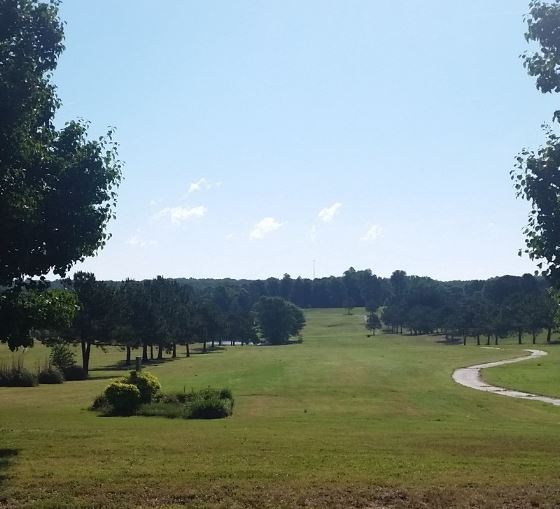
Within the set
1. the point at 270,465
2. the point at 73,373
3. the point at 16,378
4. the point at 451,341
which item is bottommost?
the point at 451,341

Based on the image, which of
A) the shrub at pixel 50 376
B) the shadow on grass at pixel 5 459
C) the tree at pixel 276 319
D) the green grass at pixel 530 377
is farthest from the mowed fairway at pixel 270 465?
the tree at pixel 276 319

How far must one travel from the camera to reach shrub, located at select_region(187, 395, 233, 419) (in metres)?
33.3

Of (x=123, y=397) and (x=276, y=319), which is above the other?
(x=123, y=397)

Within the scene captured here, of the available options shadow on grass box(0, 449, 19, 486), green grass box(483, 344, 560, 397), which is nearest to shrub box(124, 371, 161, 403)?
shadow on grass box(0, 449, 19, 486)

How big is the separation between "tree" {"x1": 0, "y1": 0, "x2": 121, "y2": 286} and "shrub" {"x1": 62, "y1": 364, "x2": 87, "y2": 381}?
190ft

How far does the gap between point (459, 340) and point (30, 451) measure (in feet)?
538

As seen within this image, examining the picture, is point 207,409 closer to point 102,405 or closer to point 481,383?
point 102,405

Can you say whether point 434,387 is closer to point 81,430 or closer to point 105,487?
point 81,430

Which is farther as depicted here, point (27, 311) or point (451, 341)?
point (451, 341)

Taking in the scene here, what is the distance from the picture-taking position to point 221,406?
113 ft

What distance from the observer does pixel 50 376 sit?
6750 cm

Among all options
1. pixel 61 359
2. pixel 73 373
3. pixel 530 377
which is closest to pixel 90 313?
pixel 61 359

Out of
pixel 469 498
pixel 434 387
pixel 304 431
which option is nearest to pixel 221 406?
pixel 304 431

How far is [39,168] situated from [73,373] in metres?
60.5
